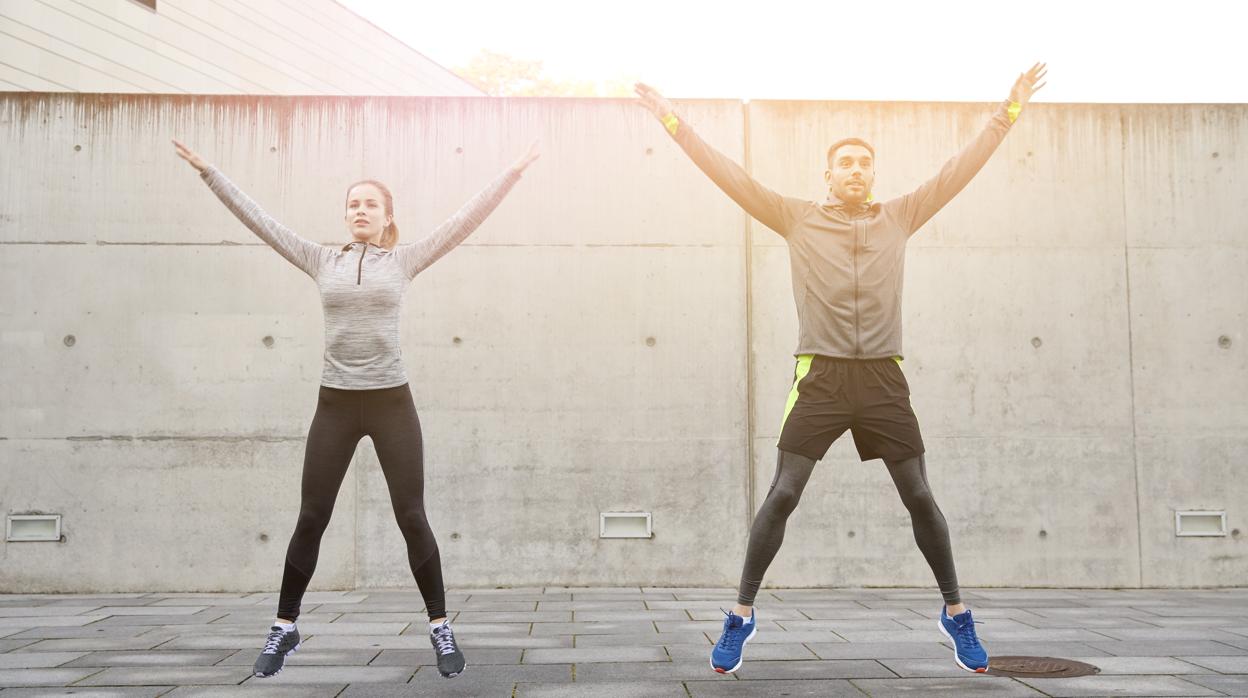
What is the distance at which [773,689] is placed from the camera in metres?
3.38

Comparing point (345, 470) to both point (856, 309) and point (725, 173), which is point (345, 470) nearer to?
point (725, 173)

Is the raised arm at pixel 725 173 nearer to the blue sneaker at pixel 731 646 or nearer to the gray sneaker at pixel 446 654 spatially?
the blue sneaker at pixel 731 646

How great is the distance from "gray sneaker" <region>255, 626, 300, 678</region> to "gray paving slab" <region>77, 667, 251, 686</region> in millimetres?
129

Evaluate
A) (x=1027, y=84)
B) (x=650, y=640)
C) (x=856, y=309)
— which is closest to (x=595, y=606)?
(x=650, y=640)

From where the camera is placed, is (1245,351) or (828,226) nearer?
(828,226)

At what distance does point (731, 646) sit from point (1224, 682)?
1745mm

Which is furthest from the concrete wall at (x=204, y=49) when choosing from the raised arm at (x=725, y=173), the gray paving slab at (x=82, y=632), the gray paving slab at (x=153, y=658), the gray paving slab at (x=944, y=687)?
the gray paving slab at (x=944, y=687)

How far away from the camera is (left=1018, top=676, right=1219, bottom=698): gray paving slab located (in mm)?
3289

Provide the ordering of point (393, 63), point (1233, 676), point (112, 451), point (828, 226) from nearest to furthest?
1. point (1233, 676)
2. point (828, 226)
3. point (112, 451)
4. point (393, 63)

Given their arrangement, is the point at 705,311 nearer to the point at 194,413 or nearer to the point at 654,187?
the point at 654,187

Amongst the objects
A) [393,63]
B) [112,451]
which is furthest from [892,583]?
[393,63]

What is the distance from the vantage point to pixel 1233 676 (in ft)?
11.8

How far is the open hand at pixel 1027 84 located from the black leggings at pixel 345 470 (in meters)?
2.68

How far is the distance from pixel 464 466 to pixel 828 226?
3.41m
